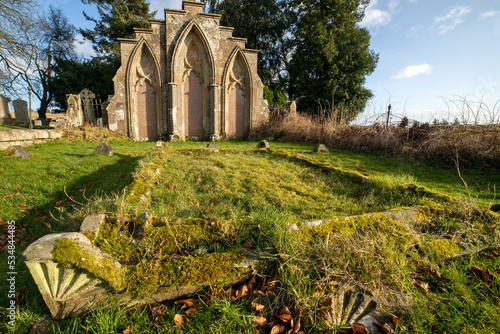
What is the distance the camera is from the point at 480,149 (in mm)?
7039

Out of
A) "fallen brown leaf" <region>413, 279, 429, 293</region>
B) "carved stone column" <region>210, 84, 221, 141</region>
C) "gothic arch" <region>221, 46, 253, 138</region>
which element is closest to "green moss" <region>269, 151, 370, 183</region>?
"fallen brown leaf" <region>413, 279, 429, 293</region>

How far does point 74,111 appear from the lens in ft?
46.2

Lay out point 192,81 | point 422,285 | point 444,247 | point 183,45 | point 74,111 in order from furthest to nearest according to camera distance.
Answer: point 74,111
point 192,81
point 183,45
point 444,247
point 422,285

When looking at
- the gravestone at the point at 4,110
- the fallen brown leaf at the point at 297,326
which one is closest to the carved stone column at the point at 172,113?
the gravestone at the point at 4,110

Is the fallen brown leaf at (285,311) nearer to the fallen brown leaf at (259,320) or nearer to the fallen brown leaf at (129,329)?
the fallen brown leaf at (259,320)

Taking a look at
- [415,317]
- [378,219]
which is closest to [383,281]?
[415,317]

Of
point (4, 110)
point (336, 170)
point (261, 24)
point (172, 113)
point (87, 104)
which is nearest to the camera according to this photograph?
point (336, 170)

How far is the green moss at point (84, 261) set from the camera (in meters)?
1.70

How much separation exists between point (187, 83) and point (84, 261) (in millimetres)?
13166

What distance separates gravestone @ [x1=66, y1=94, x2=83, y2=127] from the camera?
1372cm

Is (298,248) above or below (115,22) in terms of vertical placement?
below

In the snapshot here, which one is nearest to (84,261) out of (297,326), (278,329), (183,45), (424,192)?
(278,329)

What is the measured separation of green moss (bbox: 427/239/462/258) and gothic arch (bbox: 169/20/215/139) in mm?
12315

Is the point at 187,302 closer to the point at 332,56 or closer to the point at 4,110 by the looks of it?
the point at 4,110
